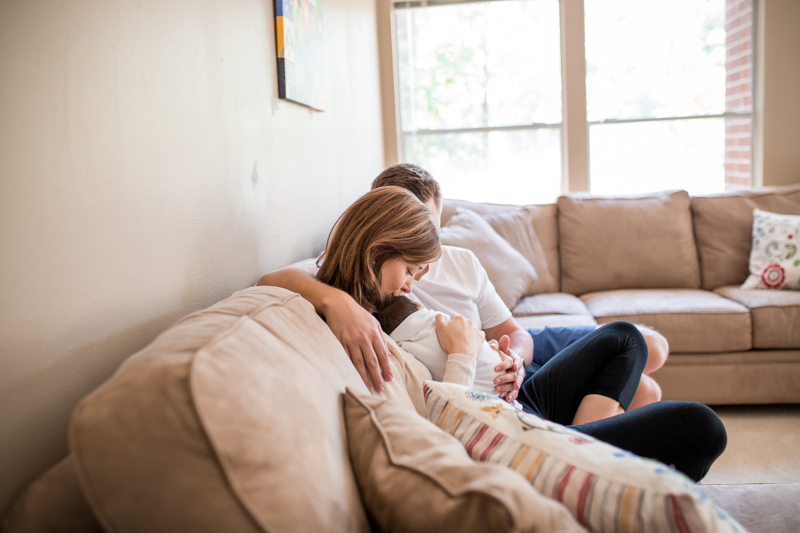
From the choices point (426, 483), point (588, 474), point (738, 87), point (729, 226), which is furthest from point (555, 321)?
point (738, 87)

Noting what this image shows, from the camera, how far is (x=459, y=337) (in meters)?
1.30

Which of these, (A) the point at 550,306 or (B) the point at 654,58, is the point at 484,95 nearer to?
(B) the point at 654,58

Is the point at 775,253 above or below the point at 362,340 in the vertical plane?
below

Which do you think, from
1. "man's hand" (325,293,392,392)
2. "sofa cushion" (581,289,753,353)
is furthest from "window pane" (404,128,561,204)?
"man's hand" (325,293,392,392)

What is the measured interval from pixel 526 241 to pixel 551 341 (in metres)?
1.22

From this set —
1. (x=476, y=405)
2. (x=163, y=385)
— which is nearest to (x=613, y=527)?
(x=476, y=405)

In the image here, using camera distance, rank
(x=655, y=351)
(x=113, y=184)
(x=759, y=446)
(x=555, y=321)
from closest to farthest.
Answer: (x=113, y=184), (x=655, y=351), (x=759, y=446), (x=555, y=321)

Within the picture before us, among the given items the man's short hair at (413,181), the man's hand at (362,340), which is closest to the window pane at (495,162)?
the man's short hair at (413,181)

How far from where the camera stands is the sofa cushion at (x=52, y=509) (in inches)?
23.4

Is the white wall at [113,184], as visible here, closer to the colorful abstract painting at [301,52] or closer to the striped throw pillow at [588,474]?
the colorful abstract painting at [301,52]

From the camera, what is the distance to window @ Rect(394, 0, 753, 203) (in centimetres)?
365

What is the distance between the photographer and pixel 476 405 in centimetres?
86

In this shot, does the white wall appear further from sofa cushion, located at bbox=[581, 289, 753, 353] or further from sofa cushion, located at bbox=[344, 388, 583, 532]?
sofa cushion, located at bbox=[581, 289, 753, 353]

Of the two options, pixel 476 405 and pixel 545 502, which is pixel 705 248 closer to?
pixel 476 405
